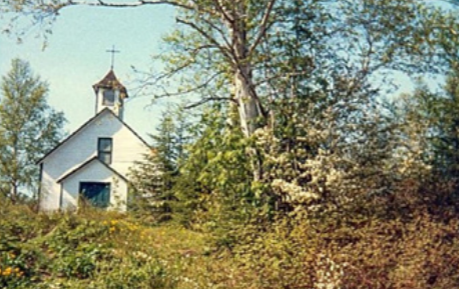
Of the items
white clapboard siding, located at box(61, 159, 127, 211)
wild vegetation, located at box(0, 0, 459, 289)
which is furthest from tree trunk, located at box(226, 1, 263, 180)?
white clapboard siding, located at box(61, 159, 127, 211)

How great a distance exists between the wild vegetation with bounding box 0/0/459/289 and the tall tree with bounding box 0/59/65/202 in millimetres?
17751

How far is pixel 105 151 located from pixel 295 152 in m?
17.7

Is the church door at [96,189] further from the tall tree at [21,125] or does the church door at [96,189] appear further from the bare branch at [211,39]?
the bare branch at [211,39]

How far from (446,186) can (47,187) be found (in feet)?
64.9

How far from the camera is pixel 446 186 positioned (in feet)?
32.6

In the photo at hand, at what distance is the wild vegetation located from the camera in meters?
7.20

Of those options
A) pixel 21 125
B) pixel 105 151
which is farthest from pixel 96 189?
pixel 21 125

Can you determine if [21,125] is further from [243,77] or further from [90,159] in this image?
[243,77]

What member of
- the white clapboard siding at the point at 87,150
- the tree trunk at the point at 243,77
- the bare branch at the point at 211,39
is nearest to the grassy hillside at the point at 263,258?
the tree trunk at the point at 243,77

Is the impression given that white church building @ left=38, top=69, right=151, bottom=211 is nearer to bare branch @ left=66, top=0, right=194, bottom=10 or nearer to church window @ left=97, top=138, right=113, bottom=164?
church window @ left=97, top=138, right=113, bottom=164

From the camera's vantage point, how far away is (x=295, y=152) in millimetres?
9852

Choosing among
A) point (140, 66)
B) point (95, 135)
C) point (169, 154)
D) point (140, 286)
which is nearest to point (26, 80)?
point (95, 135)

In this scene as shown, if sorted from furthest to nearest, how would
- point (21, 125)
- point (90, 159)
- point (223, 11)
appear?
point (21, 125)
point (90, 159)
point (223, 11)

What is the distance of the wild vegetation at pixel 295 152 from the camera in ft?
23.6
